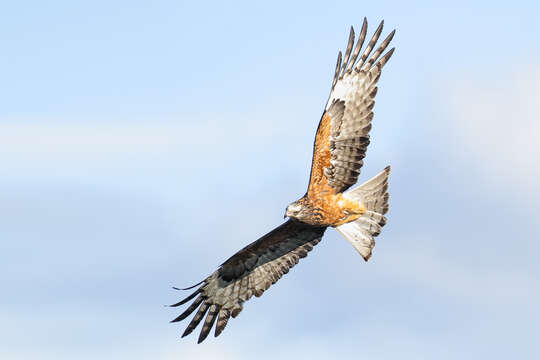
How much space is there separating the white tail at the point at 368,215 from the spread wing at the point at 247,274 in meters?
1.40

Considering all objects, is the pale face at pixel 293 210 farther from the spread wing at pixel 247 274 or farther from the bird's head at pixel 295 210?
the spread wing at pixel 247 274

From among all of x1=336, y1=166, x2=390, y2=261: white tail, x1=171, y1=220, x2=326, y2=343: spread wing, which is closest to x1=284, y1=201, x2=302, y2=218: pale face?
x1=336, y1=166, x2=390, y2=261: white tail

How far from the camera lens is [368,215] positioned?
17.0 meters

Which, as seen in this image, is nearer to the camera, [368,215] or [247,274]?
[368,215]

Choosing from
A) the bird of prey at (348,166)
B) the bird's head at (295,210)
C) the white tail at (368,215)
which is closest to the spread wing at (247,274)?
the bird of prey at (348,166)

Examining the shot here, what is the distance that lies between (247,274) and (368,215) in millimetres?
3098

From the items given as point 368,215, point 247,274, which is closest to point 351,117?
point 368,215

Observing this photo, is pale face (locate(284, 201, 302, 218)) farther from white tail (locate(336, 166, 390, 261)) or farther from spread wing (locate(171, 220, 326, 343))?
spread wing (locate(171, 220, 326, 343))

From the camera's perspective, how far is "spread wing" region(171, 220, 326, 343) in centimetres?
1848

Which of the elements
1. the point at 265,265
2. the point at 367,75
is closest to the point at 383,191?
the point at 367,75

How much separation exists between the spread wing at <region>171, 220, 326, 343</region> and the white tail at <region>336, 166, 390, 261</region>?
1.40 m

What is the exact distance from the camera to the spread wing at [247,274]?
18.5 metres

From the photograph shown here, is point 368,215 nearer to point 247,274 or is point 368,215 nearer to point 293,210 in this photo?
point 293,210

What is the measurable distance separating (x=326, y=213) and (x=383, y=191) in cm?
104
